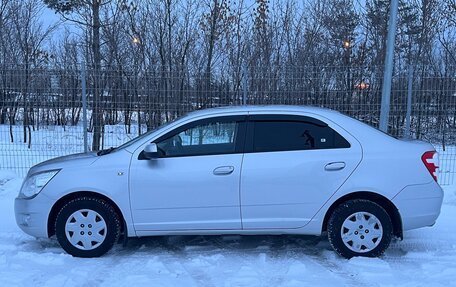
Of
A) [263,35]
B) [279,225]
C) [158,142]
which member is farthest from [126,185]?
[263,35]

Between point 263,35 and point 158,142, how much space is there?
1187cm

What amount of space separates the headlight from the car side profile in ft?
0.09

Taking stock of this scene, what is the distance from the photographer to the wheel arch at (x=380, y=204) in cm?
497

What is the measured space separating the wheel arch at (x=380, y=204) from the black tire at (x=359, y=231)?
0.05m

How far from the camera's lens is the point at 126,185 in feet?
16.2

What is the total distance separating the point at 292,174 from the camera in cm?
491

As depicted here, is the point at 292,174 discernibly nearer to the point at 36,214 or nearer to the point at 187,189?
the point at 187,189

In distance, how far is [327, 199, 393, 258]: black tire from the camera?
4.94 meters

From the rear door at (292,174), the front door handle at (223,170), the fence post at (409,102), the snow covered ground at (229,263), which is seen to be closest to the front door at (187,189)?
the front door handle at (223,170)

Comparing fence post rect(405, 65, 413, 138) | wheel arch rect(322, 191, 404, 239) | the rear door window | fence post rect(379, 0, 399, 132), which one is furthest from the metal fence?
wheel arch rect(322, 191, 404, 239)

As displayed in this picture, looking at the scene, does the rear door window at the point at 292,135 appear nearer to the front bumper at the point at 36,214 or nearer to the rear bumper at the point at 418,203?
the rear bumper at the point at 418,203

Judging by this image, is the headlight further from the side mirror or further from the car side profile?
the side mirror

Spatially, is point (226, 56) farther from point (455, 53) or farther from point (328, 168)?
point (328, 168)

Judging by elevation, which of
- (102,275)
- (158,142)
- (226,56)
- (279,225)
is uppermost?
(226,56)
